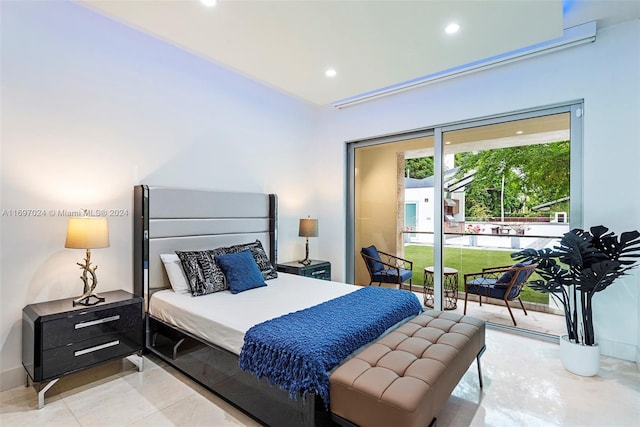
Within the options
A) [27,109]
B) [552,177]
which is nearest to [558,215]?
[552,177]

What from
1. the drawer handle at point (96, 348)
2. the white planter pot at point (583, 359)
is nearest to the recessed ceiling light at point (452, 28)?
the white planter pot at point (583, 359)

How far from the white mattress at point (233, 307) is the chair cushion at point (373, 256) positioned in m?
1.36

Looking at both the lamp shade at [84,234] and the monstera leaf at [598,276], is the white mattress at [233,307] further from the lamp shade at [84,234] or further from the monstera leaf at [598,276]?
the monstera leaf at [598,276]

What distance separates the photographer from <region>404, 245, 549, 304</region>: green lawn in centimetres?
362

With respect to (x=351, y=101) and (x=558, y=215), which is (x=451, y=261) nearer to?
(x=558, y=215)

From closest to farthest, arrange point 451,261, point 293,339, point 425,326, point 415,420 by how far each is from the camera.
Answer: point 415,420, point 293,339, point 425,326, point 451,261

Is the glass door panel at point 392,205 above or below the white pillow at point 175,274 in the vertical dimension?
above

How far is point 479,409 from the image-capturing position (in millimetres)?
2219

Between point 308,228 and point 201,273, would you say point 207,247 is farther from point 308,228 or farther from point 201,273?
point 308,228

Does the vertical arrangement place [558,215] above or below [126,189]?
below

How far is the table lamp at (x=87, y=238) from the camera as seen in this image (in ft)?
8.06

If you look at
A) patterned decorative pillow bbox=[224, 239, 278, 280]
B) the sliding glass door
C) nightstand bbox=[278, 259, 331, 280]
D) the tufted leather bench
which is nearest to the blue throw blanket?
the tufted leather bench

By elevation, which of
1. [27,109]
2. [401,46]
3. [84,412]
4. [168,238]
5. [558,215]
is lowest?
[84,412]

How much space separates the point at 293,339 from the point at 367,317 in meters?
0.63
